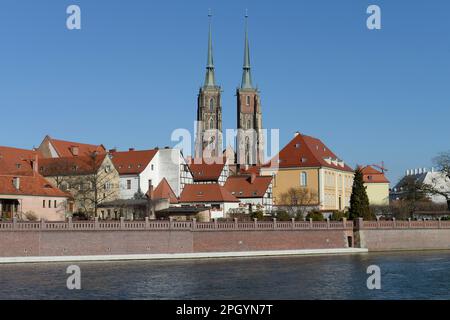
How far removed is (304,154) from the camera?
109562 millimetres

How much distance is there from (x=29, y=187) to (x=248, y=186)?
121 ft

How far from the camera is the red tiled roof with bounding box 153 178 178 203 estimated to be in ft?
305

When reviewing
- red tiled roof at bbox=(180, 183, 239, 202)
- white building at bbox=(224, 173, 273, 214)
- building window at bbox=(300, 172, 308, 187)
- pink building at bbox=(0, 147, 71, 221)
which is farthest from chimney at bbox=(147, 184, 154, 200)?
building window at bbox=(300, 172, 308, 187)

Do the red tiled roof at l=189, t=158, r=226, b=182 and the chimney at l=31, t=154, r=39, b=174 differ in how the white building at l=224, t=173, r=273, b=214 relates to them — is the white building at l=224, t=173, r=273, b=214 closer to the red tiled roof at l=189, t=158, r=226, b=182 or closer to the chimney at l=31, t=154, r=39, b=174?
the red tiled roof at l=189, t=158, r=226, b=182

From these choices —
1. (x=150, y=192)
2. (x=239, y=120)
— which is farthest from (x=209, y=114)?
(x=150, y=192)

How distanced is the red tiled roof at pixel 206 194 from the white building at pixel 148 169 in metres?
2.45

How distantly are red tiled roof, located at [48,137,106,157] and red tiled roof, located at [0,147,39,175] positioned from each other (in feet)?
26.7

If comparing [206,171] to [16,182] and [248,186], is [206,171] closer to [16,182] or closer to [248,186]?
[248,186]

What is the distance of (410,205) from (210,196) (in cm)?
3438

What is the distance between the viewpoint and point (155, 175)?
97812 mm

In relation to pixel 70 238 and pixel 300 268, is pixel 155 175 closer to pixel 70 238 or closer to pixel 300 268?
pixel 70 238

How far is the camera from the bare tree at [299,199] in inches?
4033

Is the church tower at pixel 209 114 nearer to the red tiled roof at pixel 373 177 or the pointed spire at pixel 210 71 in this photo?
the pointed spire at pixel 210 71

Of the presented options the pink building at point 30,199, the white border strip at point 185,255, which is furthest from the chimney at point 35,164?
the white border strip at point 185,255
